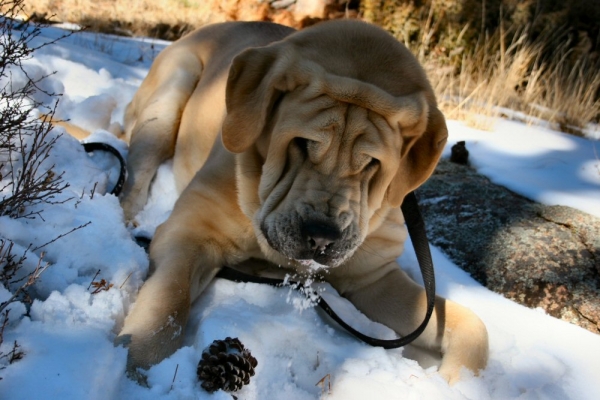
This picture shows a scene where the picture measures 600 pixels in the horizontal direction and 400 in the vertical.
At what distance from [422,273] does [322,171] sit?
32.0 inches

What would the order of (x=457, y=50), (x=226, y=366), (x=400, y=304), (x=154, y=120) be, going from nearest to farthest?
(x=226, y=366) < (x=400, y=304) < (x=154, y=120) < (x=457, y=50)

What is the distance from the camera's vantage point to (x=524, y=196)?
4.31 meters

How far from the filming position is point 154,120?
13.7 feet

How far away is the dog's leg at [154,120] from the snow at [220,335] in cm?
14

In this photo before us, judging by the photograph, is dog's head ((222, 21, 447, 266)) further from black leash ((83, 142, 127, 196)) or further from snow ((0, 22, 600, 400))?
black leash ((83, 142, 127, 196))

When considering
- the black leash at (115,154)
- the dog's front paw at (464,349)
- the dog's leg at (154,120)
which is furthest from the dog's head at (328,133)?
the dog's leg at (154,120)

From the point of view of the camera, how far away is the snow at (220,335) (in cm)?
191

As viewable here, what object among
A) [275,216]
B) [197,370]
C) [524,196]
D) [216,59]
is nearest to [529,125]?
[524,196]

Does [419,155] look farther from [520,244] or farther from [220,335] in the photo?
[520,244]

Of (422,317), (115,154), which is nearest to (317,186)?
(422,317)

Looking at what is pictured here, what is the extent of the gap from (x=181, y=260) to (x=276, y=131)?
0.76 meters

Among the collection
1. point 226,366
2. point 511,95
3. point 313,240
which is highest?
point 313,240

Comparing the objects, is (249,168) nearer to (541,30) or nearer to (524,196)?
(524,196)

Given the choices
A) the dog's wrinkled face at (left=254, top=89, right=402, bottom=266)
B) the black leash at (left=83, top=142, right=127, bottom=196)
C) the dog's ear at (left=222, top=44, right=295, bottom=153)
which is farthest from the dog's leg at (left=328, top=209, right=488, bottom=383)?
the black leash at (left=83, top=142, right=127, bottom=196)
